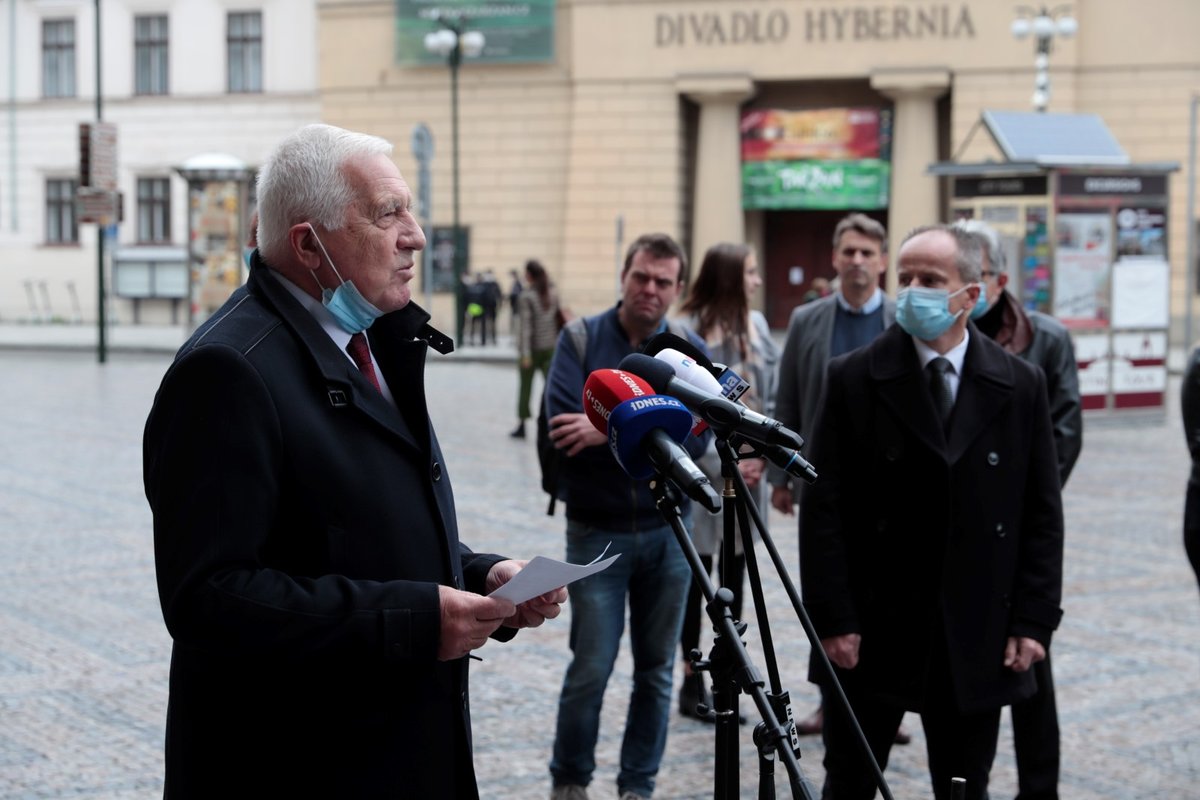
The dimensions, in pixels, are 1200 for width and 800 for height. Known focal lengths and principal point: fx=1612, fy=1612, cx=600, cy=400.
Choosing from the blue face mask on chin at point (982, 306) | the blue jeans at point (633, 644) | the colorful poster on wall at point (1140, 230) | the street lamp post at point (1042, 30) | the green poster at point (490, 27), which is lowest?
the blue jeans at point (633, 644)

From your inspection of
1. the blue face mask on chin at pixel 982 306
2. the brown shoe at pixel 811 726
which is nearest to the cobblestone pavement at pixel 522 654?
the brown shoe at pixel 811 726

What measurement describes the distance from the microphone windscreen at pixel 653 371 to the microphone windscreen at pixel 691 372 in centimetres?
3

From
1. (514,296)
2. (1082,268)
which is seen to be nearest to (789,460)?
(1082,268)

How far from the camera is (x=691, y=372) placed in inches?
112

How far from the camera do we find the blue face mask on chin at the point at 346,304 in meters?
2.79

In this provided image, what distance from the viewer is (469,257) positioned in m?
38.2

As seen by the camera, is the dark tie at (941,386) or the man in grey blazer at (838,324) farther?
the man in grey blazer at (838,324)

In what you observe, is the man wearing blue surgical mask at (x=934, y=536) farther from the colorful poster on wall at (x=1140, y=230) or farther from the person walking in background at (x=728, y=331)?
the colorful poster on wall at (x=1140, y=230)

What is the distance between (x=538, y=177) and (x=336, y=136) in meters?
35.5

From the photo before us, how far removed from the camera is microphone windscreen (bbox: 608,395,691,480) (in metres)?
2.67

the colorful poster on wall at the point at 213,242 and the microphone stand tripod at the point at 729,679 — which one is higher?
the colorful poster on wall at the point at 213,242

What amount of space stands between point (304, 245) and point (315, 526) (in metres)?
0.49

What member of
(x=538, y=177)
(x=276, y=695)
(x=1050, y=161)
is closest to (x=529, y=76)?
(x=538, y=177)

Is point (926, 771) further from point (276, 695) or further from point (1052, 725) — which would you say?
point (276, 695)
